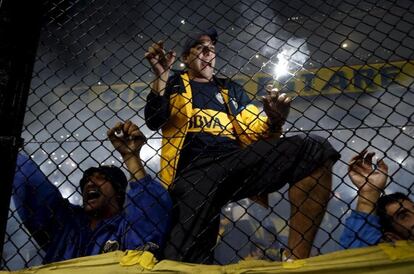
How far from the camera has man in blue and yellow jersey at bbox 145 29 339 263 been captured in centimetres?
201

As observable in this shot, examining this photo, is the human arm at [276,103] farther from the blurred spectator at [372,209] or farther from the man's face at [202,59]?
the man's face at [202,59]

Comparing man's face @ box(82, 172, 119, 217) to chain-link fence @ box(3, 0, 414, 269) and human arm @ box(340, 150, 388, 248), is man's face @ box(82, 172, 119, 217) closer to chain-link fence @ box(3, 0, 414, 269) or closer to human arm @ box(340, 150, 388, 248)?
human arm @ box(340, 150, 388, 248)

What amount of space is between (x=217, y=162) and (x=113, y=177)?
955 millimetres

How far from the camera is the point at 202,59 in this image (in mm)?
2750

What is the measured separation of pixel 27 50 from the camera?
5.51ft

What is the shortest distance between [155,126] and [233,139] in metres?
0.55

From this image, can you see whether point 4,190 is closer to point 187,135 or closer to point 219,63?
point 187,135

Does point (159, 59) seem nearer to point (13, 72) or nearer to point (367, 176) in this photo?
point (13, 72)

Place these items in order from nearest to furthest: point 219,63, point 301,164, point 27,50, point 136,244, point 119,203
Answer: point 27,50, point 136,244, point 301,164, point 119,203, point 219,63

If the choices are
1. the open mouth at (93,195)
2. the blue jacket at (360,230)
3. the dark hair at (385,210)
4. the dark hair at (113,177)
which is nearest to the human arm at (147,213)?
the dark hair at (113,177)

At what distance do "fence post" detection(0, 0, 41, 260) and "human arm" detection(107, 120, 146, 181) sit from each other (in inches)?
26.3

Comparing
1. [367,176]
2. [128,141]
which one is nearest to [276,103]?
[367,176]

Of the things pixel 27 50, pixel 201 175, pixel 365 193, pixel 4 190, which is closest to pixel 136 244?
pixel 201 175

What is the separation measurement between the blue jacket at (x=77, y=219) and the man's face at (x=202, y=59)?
1.05m
